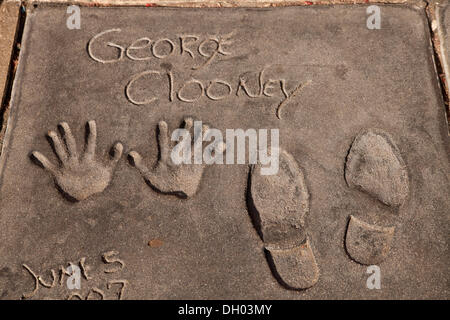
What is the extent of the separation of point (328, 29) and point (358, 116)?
42 centimetres

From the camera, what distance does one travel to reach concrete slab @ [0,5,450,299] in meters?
1.61

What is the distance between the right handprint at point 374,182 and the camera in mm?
1605

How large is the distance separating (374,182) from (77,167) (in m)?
1.19

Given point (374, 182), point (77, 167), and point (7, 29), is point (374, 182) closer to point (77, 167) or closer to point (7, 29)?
point (77, 167)

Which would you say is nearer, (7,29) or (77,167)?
(77,167)

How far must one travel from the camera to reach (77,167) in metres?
1.67

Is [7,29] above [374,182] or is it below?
above

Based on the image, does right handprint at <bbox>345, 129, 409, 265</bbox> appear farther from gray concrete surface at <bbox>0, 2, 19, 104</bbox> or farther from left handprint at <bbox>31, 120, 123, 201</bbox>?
gray concrete surface at <bbox>0, 2, 19, 104</bbox>

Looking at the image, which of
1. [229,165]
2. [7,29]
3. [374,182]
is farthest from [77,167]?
[374,182]

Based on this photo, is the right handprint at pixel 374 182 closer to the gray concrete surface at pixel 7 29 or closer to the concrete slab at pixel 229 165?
the concrete slab at pixel 229 165

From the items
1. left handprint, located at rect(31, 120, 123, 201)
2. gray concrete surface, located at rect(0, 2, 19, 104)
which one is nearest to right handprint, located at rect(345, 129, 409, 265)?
left handprint, located at rect(31, 120, 123, 201)

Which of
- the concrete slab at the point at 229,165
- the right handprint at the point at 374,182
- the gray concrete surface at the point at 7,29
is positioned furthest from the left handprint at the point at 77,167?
the right handprint at the point at 374,182

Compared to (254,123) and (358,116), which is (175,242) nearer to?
(254,123)
